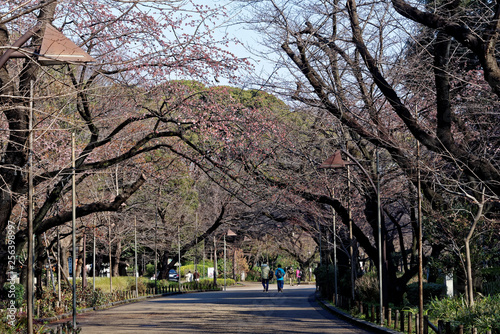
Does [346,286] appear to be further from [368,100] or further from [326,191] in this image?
[368,100]

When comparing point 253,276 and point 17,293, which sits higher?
point 17,293

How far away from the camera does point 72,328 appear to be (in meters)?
15.7

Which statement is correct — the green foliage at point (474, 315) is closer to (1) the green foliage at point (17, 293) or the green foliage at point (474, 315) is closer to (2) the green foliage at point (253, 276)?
(1) the green foliage at point (17, 293)

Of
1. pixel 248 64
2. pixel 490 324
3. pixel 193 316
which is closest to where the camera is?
pixel 490 324

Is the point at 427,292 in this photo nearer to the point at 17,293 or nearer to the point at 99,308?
the point at 99,308

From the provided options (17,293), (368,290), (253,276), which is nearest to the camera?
(17,293)

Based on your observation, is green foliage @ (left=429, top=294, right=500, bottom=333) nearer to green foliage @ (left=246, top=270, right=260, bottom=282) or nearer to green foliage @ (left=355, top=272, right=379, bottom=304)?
green foliage @ (left=355, top=272, right=379, bottom=304)

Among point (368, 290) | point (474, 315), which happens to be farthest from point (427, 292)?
point (474, 315)

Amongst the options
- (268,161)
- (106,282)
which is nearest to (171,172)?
(268,161)

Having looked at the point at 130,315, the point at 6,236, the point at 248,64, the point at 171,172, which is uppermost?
the point at 248,64

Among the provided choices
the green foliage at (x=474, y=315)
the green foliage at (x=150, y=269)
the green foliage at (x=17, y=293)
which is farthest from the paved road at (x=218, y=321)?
the green foliage at (x=150, y=269)

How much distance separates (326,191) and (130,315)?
9129 mm

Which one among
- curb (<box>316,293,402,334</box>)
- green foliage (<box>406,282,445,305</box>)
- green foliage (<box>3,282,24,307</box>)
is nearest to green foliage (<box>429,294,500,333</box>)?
curb (<box>316,293,402,334</box>)

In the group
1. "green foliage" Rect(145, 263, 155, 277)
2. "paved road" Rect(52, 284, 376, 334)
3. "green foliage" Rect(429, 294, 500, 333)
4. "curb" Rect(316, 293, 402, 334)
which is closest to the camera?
"green foliage" Rect(429, 294, 500, 333)
